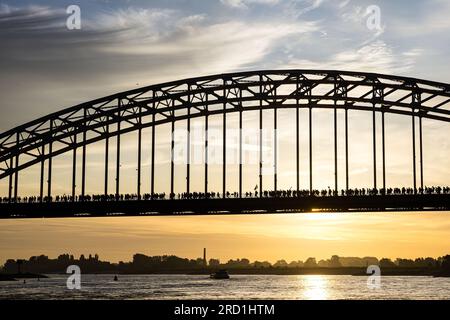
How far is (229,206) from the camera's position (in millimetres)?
67500

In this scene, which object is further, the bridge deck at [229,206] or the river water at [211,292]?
the river water at [211,292]

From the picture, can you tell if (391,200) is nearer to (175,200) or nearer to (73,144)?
(175,200)

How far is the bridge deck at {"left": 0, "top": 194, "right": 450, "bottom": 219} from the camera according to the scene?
64812mm

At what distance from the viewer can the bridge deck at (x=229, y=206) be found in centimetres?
6481

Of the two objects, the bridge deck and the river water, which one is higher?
the bridge deck

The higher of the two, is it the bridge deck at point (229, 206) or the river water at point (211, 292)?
the bridge deck at point (229, 206)

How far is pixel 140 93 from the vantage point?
70688 millimetres

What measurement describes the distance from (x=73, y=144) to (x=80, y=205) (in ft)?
19.1

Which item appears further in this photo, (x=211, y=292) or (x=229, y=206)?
(x=211, y=292)

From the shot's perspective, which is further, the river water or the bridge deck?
the river water
